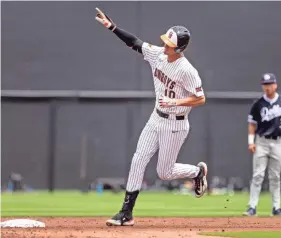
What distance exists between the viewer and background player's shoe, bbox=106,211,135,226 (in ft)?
27.1

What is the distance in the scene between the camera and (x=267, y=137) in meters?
10.9

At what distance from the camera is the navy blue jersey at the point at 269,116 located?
10.8 m

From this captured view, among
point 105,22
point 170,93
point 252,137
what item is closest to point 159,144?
point 170,93

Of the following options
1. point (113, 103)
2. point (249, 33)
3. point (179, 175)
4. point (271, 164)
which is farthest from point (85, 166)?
point (179, 175)

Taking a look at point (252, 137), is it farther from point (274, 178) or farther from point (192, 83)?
point (192, 83)

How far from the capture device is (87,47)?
73.8 ft

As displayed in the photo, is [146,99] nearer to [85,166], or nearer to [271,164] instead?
[85,166]

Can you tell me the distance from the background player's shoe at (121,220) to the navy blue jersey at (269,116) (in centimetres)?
327

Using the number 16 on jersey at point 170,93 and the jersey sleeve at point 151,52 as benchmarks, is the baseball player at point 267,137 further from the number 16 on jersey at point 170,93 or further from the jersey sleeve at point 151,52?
the number 16 on jersey at point 170,93

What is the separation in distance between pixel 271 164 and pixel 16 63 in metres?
12.7

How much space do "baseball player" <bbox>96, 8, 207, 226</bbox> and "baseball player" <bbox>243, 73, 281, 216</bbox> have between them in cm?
268

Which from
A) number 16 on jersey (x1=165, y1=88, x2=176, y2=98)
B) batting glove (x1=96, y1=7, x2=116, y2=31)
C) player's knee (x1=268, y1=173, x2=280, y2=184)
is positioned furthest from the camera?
player's knee (x1=268, y1=173, x2=280, y2=184)

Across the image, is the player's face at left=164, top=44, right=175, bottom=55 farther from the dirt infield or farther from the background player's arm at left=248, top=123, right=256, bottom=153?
the background player's arm at left=248, top=123, right=256, bottom=153

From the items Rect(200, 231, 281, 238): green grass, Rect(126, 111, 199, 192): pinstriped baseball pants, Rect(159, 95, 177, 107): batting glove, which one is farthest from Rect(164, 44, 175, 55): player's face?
Rect(200, 231, 281, 238): green grass
